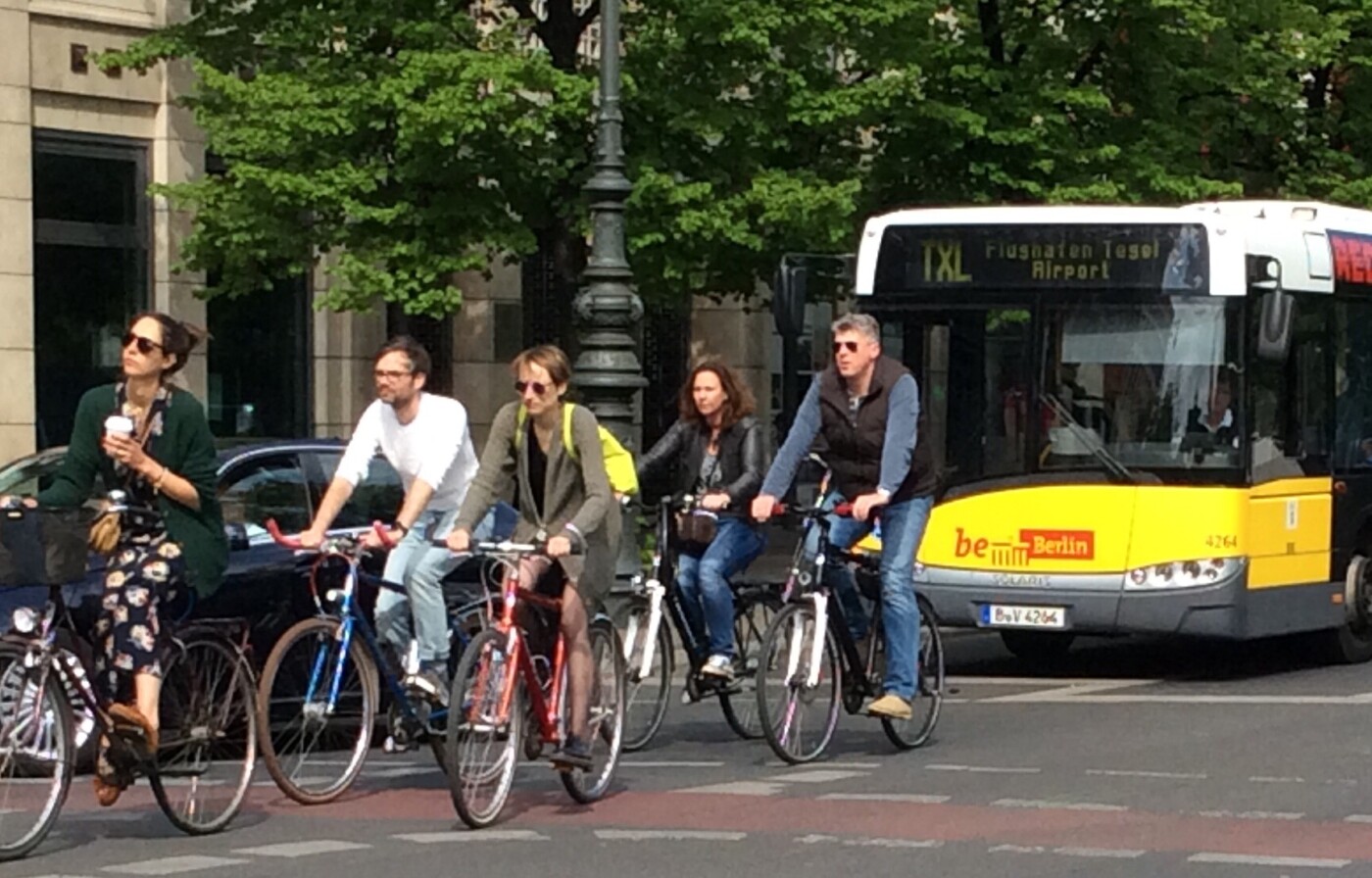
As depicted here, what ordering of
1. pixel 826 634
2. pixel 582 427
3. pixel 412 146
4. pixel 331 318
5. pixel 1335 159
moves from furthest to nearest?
pixel 1335 159 → pixel 331 318 → pixel 412 146 → pixel 826 634 → pixel 582 427

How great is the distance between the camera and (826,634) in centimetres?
1241

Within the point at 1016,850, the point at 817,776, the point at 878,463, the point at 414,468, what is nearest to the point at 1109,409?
the point at 878,463

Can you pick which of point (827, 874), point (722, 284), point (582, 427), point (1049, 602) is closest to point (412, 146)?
point (722, 284)

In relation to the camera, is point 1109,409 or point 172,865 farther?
point 1109,409

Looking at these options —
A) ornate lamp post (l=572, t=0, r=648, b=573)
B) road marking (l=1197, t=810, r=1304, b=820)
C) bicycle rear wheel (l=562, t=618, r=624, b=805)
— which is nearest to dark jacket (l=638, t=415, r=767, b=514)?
bicycle rear wheel (l=562, t=618, r=624, b=805)

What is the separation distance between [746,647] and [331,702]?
3137 mm

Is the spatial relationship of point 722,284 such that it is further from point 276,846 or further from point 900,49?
point 276,846

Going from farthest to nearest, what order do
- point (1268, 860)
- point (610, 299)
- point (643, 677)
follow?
point (610, 299), point (643, 677), point (1268, 860)

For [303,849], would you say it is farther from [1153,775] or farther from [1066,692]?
[1066,692]

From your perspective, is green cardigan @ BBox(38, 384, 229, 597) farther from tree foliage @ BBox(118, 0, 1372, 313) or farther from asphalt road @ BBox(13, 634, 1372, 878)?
tree foliage @ BBox(118, 0, 1372, 313)

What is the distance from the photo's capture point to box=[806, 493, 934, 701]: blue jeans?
12.5m

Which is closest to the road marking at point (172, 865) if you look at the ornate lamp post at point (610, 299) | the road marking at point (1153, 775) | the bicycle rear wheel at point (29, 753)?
A: the bicycle rear wheel at point (29, 753)

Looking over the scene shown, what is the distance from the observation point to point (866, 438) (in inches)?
493

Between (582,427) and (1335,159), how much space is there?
2183cm
